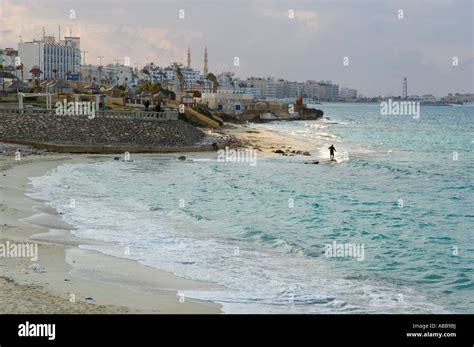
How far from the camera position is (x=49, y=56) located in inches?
4892

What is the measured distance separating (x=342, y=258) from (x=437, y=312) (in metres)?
4.23

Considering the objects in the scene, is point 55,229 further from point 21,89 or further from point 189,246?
point 21,89

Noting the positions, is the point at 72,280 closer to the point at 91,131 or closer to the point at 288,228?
the point at 288,228

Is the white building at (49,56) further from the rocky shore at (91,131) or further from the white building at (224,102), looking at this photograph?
the rocky shore at (91,131)

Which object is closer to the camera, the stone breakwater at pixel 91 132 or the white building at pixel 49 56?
the stone breakwater at pixel 91 132

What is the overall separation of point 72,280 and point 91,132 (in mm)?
32956

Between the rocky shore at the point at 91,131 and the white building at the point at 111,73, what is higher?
the white building at the point at 111,73

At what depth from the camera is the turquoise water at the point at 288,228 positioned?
38.7 feet

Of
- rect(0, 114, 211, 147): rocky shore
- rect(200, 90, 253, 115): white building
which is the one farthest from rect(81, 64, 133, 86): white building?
rect(0, 114, 211, 147): rocky shore

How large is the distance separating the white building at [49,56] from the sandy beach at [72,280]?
358ft

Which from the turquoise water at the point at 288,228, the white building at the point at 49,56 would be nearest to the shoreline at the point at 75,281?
the turquoise water at the point at 288,228

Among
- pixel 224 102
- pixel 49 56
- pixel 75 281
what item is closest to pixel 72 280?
pixel 75 281

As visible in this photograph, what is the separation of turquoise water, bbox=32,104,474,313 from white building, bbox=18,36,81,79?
92917 millimetres
